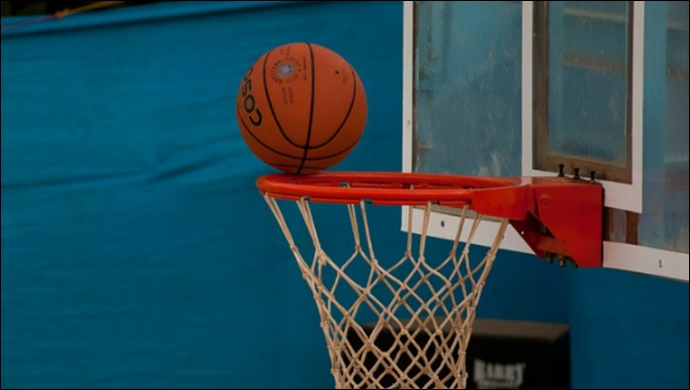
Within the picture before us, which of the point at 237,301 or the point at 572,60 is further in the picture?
the point at 237,301

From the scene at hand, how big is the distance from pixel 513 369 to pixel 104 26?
89.1 inches

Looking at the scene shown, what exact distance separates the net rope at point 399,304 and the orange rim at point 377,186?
0.04 meters

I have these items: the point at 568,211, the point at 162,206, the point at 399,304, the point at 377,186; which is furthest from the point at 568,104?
the point at 162,206

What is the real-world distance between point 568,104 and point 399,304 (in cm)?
72

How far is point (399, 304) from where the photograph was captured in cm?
280

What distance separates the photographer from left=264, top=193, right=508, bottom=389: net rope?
279cm

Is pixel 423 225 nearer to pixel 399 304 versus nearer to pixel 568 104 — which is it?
pixel 399 304

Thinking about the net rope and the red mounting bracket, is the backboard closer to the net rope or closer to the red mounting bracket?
the red mounting bracket

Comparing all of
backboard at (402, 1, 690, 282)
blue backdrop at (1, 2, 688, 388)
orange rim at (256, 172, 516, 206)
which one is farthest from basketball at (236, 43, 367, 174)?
blue backdrop at (1, 2, 688, 388)

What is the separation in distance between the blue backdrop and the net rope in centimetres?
23

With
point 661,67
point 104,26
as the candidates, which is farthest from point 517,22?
point 104,26

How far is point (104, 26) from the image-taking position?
5.04 meters

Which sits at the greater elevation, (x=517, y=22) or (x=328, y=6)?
(x=328, y=6)

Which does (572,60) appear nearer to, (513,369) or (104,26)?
(513,369)
